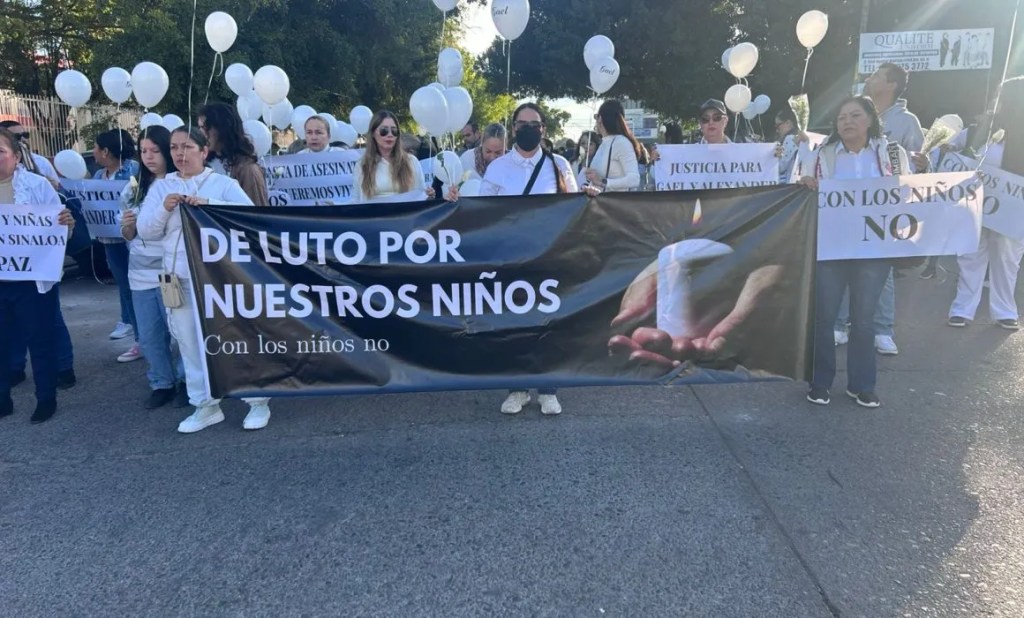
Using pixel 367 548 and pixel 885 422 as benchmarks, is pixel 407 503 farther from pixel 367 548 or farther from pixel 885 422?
pixel 885 422

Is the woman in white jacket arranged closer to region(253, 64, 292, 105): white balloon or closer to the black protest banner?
the black protest banner

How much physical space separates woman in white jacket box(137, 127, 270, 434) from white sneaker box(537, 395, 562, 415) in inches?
67.2

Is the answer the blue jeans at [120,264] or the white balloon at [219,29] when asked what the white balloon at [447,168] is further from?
the white balloon at [219,29]

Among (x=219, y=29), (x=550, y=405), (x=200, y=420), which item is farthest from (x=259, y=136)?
(x=550, y=405)

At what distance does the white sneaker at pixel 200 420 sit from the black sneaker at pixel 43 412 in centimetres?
95

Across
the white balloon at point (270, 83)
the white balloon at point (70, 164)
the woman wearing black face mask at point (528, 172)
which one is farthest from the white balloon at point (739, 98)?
the white balloon at point (70, 164)

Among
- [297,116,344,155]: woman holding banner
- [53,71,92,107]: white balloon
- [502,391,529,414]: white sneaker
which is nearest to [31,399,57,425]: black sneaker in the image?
[502,391,529,414]: white sneaker

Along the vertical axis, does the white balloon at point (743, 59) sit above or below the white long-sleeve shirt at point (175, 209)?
above

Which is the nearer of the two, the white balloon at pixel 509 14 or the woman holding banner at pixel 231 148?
the woman holding banner at pixel 231 148

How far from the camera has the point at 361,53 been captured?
20.0m

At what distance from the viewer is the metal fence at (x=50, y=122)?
42.5 feet

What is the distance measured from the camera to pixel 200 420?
4.22 meters

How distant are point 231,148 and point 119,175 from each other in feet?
6.10

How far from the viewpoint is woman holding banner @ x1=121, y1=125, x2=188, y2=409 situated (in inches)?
166
